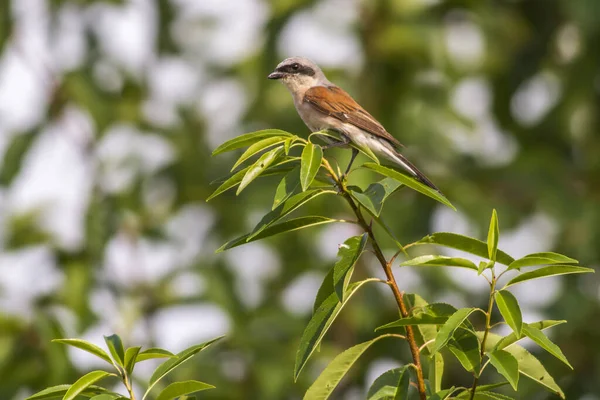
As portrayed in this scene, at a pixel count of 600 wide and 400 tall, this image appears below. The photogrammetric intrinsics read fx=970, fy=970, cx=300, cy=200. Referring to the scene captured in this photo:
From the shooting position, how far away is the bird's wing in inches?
198

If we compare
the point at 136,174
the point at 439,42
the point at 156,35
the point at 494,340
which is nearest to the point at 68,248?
the point at 136,174

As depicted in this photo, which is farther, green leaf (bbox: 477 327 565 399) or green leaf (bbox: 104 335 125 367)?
green leaf (bbox: 477 327 565 399)

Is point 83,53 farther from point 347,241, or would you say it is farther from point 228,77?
Result: point 347,241

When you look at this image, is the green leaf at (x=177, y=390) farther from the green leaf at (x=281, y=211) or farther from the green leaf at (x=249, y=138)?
the green leaf at (x=249, y=138)

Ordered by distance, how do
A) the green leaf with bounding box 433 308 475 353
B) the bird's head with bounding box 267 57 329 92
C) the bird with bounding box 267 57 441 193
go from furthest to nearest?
1. the bird's head with bounding box 267 57 329 92
2. the bird with bounding box 267 57 441 193
3. the green leaf with bounding box 433 308 475 353

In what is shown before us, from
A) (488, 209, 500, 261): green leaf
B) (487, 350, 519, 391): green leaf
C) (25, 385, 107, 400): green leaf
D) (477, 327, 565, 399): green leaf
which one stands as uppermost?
(488, 209, 500, 261): green leaf

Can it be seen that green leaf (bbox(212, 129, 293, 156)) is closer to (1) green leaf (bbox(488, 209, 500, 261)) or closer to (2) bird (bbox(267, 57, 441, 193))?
(1) green leaf (bbox(488, 209, 500, 261))

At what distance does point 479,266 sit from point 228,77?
8010mm

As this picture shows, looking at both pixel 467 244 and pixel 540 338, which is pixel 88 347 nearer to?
pixel 467 244

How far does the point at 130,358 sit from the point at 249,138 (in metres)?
0.75

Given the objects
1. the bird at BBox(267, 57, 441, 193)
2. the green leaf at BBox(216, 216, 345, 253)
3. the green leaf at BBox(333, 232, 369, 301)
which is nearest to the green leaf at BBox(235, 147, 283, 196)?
the green leaf at BBox(216, 216, 345, 253)

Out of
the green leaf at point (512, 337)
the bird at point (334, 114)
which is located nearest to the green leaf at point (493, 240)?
the green leaf at point (512, 337)

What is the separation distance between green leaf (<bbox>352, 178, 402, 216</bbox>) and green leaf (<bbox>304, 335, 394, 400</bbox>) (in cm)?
44

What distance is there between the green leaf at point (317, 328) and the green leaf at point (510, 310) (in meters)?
0.44
